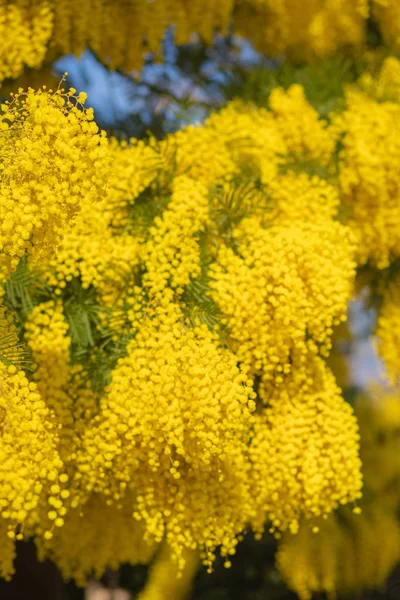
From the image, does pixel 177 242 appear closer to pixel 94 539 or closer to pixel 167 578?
pixel 94 539

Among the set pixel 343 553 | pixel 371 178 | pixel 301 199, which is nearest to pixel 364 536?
pixel 343 553

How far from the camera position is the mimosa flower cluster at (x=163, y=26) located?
4348 millimetres

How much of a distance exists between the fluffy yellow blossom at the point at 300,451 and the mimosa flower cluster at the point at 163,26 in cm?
276

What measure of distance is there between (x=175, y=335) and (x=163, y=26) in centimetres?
271

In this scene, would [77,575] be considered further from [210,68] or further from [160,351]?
[210,68]

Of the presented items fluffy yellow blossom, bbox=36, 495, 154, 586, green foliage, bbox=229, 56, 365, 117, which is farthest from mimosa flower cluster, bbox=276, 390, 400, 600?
green foliage, bbox=229, 56, 365, 117

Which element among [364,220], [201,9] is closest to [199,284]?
[364,220]

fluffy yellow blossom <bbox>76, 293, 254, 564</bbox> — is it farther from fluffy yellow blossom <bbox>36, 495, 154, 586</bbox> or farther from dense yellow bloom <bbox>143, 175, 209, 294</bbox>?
fluffy yellow blossom <bbox>36, 495, 154, 586</bbox>

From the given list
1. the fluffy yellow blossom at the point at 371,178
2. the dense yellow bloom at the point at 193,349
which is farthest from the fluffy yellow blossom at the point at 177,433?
the fluffy yellow blossom at the point at 371,178

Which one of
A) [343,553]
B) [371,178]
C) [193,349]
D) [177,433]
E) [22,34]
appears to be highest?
[22,34]

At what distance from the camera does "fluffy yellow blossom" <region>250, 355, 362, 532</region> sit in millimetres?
4070

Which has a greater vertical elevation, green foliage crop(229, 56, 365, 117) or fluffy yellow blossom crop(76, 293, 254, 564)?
green foliage crop(229, 56, 365, 117)

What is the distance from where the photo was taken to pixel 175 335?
3664 millimetres

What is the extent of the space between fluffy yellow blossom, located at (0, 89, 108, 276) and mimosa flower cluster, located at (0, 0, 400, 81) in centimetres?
143
